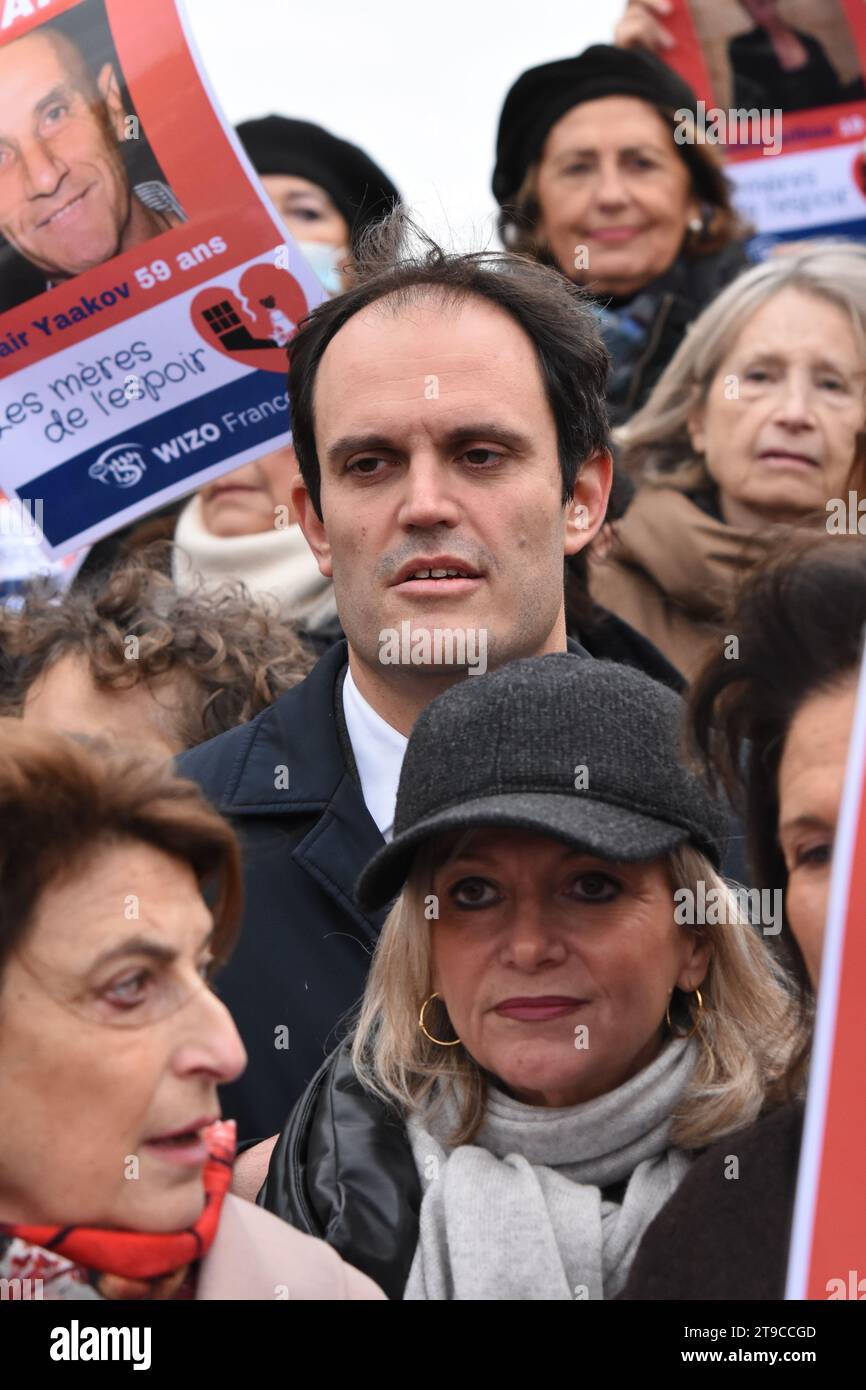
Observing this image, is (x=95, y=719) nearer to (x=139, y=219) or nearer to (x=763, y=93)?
(x=139, y=219)

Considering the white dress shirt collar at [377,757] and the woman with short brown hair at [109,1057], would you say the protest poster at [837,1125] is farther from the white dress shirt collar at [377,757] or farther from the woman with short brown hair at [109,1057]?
the white dress shirt collar at [377,757]

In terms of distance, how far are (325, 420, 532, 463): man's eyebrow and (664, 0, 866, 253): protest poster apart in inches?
96.7

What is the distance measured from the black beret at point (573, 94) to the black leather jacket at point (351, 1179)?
3.31 meters

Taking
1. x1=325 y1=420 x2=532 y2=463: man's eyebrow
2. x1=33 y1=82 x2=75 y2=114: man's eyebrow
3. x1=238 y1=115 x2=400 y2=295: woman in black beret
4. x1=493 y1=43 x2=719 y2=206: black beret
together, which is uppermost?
x1=493 y1=43 x2=719 y2=206: black beret

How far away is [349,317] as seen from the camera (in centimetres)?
313

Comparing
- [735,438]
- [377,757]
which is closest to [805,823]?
[377,757]

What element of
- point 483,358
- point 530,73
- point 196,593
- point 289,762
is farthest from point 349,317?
point 530,73

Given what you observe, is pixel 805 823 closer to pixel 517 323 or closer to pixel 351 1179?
pixel 351 1179

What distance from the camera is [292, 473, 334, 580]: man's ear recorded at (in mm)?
3148

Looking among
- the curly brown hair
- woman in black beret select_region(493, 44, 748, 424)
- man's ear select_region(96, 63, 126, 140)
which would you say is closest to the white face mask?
woman in black beret select_region(493, 44, 748, 424)

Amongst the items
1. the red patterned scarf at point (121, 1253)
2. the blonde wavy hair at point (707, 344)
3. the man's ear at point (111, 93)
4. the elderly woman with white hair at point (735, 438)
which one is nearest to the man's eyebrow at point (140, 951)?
the red patterned scarf at point (121, 1253)

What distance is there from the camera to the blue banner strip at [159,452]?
3.60 m

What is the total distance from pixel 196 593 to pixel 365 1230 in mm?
1994

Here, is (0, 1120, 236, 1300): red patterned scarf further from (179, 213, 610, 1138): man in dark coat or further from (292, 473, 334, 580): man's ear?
(292, 473, 334, 580): man's ear
